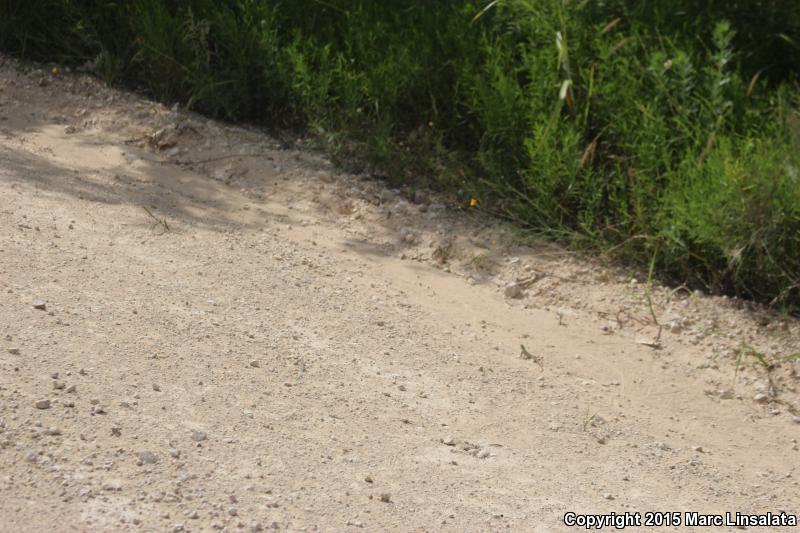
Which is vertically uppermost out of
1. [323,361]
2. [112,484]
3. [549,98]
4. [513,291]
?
[112,484]

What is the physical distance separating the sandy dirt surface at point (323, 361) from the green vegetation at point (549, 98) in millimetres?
220

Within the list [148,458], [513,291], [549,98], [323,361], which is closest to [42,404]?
[148,458]

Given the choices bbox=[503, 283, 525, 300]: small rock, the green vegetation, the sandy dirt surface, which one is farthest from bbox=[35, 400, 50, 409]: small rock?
the green vegetation

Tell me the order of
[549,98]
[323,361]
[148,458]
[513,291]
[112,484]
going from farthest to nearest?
1. [549,98]
2. [513,291]
3. [323,361]
4. [148,458]
5. [112,484]

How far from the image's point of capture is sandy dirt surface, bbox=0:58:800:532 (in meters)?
3.06

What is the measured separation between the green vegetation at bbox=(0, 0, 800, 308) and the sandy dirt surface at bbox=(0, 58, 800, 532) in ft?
0.72

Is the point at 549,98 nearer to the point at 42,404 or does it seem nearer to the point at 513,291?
the point at 513,291

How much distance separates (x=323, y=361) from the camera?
3.95m

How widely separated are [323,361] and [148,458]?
3.35ft

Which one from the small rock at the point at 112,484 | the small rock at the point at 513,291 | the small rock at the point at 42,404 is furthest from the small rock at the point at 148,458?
the small rock at the point at 513,291

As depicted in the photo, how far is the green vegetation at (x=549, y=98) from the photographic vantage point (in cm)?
480

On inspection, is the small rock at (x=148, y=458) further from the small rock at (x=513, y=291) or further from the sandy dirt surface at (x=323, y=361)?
the small rock at (x=513, y=291)

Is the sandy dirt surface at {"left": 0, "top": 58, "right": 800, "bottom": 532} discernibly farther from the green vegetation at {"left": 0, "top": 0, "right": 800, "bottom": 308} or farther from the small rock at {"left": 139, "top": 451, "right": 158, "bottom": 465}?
the green vegetation at {"left": 0, "top": 0, "right": 800, "bottom": 308}

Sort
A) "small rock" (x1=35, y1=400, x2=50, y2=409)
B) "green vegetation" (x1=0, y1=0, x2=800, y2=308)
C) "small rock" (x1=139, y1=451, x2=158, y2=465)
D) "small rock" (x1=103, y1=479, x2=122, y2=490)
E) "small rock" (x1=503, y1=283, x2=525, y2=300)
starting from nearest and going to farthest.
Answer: "small rock" (x1=103, y1=479, x2=122, y2=490) → "small rock" (x1=139, y1=451, x2=158, y2=465) → "small rock" (x1=35, y1=400, x2=50, y2=409) → "green vegetation" (x1=0, y1=0, x2=800, y2=308) → "small rock" (x1=503, y1=283, x2=525, y2=300)
